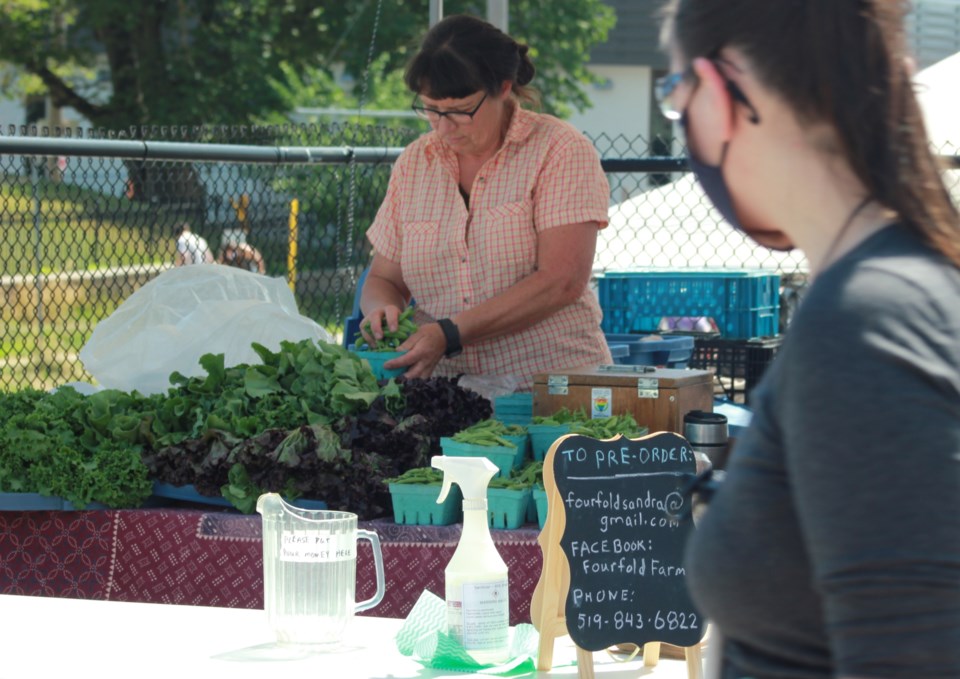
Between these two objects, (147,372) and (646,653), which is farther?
(147,372)

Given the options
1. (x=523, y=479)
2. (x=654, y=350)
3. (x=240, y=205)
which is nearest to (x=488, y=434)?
(x=523, y=479)

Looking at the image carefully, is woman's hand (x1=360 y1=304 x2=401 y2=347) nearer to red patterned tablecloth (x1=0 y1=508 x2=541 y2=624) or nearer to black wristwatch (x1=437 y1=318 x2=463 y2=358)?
black wristwatch (x1=437 y1=318 x2=463 y2=358)

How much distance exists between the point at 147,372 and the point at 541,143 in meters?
1.34

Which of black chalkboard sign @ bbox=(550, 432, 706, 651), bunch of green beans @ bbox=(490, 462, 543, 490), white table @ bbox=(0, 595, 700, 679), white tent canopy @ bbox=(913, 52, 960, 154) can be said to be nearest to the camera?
white table @ bbox=(0, 595, 700, 679)

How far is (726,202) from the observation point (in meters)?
1.17

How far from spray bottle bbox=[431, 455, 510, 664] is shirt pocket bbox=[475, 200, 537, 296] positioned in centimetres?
173

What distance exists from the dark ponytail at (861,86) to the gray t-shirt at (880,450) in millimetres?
33

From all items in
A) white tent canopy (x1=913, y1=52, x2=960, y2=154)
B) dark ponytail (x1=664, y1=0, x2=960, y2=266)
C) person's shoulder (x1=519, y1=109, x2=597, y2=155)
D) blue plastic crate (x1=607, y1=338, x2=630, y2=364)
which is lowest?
blue plastic crate (x1=607, y1=338, x2=630, y2=364)

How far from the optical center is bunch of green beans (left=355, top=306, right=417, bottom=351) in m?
3.87

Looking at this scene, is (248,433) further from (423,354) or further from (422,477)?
(423,354)

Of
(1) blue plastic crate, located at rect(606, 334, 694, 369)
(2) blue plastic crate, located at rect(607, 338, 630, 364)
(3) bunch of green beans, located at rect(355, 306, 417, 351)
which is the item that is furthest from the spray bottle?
(1) blue plastic crate, located at rect(606, 334, 694, 369)

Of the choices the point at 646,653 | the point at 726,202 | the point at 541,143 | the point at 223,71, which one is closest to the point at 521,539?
the point at 646,653

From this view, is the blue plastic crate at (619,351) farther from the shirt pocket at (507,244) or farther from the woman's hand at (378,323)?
the woman's hand at (378,323)

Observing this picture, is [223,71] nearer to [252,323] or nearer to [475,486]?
[252,323]
